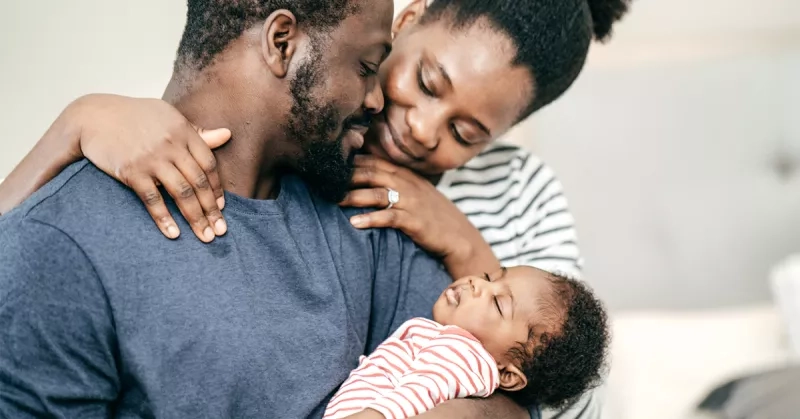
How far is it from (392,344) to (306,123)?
38 cm

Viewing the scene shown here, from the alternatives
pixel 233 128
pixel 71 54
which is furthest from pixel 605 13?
pixel 71 54

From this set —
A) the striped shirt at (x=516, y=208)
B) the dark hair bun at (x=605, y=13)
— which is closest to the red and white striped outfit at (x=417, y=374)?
the striped shirt at (x=516, y=208)

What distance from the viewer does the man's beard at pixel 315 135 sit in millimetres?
1059

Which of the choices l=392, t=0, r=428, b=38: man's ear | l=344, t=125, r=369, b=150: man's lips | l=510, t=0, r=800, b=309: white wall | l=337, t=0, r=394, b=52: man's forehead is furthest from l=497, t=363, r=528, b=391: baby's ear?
l=510, t=0, r=800, b=309: white wall

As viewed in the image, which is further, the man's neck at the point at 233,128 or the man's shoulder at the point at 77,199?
the man's neck at the point at 233,128

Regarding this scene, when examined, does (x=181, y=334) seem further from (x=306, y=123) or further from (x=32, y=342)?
(x=306, y=123)

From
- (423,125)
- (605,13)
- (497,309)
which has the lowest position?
(497,309)

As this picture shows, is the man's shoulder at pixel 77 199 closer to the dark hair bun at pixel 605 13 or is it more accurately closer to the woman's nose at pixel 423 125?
the woman's nose at pixel 423 125

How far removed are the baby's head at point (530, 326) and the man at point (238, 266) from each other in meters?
0.06

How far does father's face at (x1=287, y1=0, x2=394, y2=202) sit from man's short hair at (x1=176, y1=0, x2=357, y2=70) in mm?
21

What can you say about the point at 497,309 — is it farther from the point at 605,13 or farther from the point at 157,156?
the point at 605,13

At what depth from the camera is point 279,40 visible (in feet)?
3.41

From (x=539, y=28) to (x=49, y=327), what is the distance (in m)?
0.95

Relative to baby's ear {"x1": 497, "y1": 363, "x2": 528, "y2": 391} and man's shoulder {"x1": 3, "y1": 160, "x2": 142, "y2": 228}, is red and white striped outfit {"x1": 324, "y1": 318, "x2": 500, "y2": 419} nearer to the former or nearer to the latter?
baby's ear {"x1": 497, "y1": 363, "x2": 528, "y2": 391}
